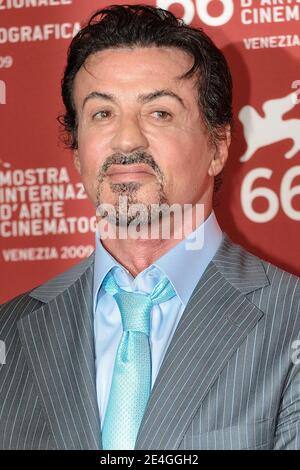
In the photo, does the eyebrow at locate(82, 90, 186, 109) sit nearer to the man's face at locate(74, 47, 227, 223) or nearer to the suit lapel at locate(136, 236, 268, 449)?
the man's face at locate(74, 47, 227, 223)

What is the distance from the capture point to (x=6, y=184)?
2.29 m

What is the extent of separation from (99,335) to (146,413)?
0.71 feet

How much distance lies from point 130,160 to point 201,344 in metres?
0.36

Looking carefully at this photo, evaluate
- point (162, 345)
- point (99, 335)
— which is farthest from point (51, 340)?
point (162, 345)

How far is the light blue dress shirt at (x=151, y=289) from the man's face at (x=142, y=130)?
0.32 feet

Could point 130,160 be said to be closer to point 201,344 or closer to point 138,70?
point 138,70

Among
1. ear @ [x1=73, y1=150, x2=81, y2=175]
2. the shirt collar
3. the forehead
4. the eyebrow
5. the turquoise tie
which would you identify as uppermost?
the forehead

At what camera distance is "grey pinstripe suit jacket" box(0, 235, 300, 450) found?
63.4 inches

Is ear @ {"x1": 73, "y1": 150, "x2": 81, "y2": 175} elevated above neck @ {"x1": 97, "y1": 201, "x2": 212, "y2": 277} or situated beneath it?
elevated above

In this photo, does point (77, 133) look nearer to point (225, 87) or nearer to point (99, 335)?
point (225, 87)

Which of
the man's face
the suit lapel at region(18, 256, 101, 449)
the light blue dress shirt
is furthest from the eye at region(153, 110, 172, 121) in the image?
the suit lapel at region(18, 256, 101, 449)

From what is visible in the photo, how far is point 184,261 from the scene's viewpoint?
1.82 metres

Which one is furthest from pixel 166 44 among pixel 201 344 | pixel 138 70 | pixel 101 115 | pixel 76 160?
pixel 201 344
